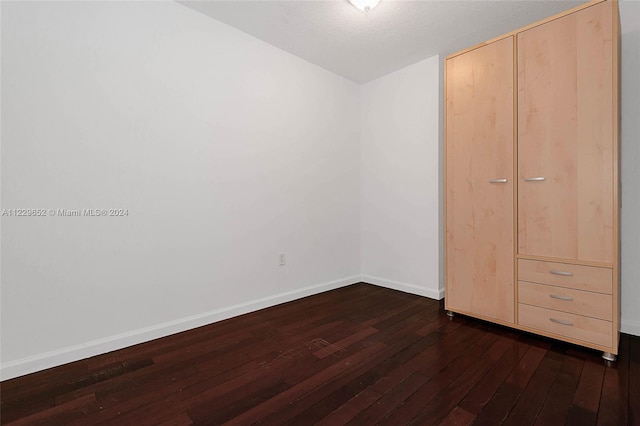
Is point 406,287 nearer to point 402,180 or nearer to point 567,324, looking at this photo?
point 402,180

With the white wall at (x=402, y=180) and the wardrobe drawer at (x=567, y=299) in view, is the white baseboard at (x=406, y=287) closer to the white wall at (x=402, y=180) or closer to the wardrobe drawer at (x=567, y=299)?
the white wall at (x=402, y=180)

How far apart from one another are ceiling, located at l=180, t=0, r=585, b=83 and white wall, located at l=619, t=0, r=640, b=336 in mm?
475

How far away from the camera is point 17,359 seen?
1.69 meters

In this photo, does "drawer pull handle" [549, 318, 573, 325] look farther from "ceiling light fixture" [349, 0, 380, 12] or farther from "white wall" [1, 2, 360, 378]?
"ceiling light fixture" [349, 0, 380, 12]

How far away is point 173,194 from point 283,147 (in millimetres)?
1150

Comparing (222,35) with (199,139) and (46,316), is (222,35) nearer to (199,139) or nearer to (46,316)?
(199,139)

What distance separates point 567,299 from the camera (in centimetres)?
Result: 196

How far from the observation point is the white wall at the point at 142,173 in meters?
1.72

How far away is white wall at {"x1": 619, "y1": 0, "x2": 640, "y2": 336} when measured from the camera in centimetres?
218

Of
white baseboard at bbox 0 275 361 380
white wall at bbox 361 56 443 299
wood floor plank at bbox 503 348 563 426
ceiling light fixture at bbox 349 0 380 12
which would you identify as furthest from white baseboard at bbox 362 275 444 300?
ceiling light fixture at bbox 349 0 380 12

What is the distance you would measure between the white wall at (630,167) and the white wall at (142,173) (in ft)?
8.44

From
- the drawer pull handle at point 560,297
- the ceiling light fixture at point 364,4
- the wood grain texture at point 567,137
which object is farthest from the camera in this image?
the ceiling light fixture at point 364,4

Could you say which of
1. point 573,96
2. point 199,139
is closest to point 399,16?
point 573,96

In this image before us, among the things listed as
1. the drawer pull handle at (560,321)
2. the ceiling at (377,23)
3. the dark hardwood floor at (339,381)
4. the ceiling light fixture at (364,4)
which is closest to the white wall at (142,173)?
the ceiling at (377,23)
